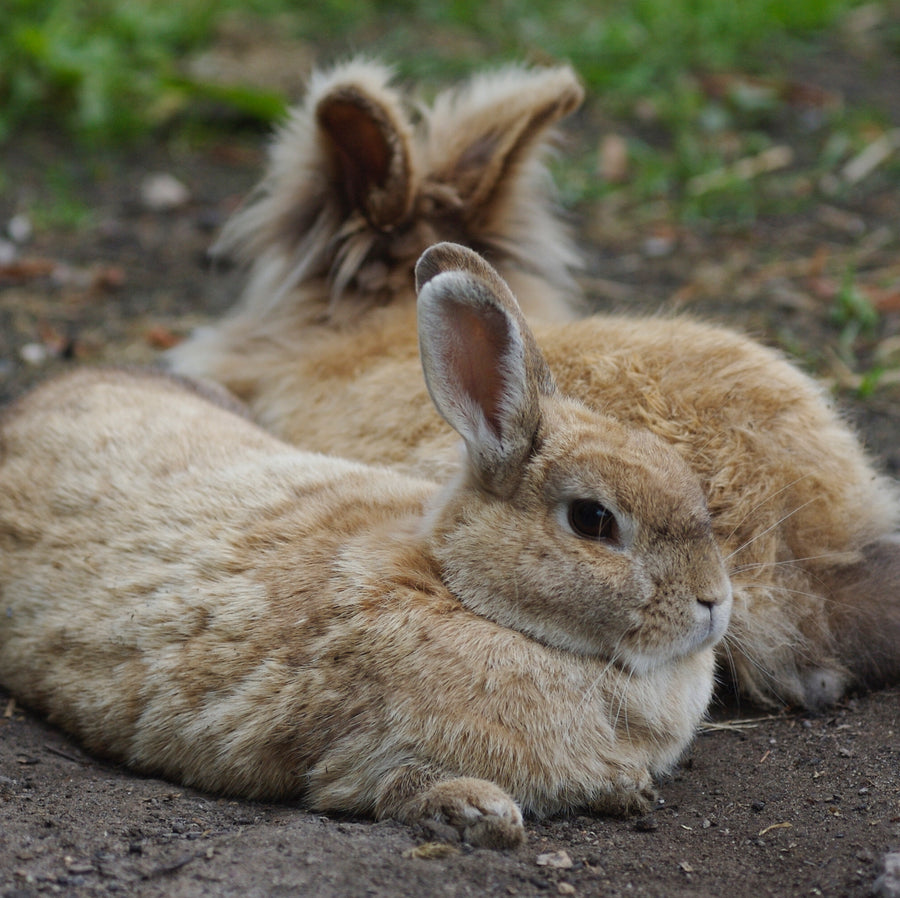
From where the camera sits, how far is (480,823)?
9.28 ft

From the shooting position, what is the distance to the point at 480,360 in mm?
3240

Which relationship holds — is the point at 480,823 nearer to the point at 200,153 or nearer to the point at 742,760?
the point at 742,760

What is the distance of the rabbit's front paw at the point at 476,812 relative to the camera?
2830mm

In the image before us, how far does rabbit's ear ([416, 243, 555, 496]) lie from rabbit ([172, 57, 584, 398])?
1293 millimetres

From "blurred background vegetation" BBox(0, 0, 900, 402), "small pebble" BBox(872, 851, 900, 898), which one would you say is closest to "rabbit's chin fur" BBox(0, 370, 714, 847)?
→ "small pebble" BBox(872, 851, 900, 898)

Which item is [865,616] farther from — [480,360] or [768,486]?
[480,360]

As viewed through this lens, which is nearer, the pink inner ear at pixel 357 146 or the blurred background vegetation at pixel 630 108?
the pink inner ear at pixel 357 146

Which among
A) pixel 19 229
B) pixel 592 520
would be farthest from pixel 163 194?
pixel 592 520

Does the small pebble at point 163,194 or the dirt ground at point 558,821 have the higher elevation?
the small pebble at point 163,194

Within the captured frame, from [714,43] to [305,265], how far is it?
4923 mm

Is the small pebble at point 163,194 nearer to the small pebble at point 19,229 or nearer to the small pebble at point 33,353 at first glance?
the small pebble at point 19,229

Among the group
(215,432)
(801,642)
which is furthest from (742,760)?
(215,432)

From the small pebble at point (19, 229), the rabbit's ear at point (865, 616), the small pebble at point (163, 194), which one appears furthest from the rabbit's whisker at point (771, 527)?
the small pebble at point (163, 194)

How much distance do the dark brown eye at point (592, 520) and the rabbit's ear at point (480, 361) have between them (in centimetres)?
18
